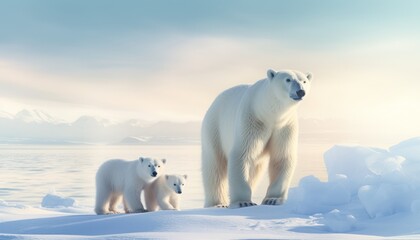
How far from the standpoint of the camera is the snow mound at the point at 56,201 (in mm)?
11383

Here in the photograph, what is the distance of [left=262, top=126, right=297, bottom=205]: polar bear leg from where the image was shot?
7277 millimetres

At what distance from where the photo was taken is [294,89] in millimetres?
6527

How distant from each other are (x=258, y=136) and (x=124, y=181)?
2.04m

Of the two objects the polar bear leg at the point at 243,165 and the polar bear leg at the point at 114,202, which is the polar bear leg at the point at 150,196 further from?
the polar bear leg at the point at 243,165

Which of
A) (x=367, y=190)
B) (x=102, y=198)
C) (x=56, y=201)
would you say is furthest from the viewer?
(x=56, y=201)

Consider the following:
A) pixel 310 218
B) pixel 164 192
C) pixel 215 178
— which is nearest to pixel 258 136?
pixel 215 178

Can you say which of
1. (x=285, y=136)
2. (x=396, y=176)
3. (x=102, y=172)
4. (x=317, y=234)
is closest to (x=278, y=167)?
(x=285, y=136)

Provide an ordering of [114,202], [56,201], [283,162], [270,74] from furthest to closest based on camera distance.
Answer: [56,201] < [114,202] < [283,162] < [270,74]

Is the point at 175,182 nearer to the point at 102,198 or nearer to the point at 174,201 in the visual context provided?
the point at 174,201

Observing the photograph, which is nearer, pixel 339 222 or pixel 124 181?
pixel 339 222

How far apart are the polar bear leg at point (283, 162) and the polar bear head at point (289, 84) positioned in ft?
2.28

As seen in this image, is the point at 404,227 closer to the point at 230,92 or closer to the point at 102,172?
the point at 230,92

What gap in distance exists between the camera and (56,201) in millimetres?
11586

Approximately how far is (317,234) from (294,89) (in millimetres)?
1748
